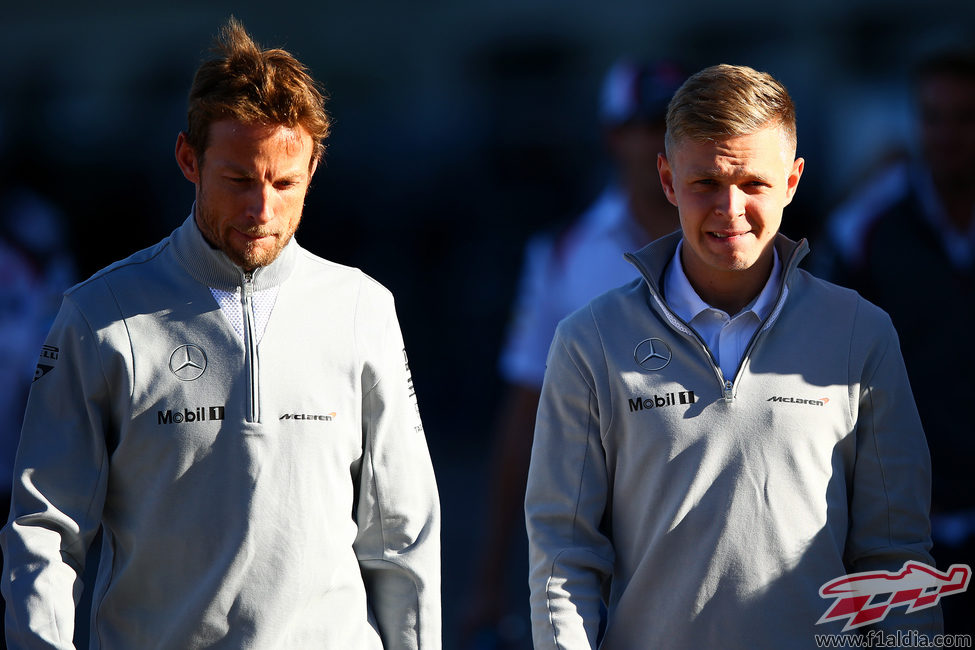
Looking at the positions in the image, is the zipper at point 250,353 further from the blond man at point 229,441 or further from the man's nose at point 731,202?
the man's nose at point 731,202

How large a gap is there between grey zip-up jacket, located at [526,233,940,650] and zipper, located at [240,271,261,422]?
0.54 meters

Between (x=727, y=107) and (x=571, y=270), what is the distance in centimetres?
152

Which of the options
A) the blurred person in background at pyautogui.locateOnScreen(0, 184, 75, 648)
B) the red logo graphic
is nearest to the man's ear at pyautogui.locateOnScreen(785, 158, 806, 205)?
the red logo graphic

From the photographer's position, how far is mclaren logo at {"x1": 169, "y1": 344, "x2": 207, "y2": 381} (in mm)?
2291

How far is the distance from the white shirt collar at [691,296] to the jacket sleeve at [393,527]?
1.89 ft

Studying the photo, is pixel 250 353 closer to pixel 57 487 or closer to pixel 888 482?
pixel 57 487

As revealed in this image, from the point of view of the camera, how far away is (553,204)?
10.9 metres

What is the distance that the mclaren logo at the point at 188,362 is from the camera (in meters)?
2.29

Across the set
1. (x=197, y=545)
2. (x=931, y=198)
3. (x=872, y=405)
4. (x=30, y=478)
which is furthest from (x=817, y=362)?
(x=931, y=198)

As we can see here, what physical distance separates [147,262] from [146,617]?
2.19ft

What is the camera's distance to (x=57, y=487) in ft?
7.29

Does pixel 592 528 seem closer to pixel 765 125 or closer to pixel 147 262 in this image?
pixel 765 125

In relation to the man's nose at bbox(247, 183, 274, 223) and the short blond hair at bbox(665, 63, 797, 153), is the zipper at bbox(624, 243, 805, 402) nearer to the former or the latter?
the short blond hair at bbox(665, 63, 797, 153)

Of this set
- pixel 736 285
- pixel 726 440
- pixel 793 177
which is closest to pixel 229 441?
pixel 726 440
